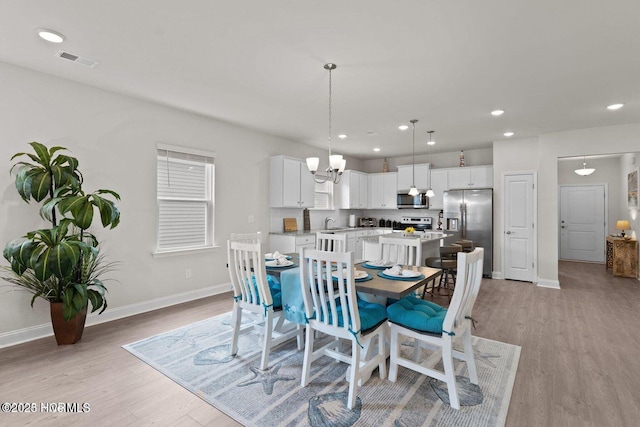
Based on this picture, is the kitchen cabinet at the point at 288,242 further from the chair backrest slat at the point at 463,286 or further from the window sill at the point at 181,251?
the chair backrest slat at the point at 463,286

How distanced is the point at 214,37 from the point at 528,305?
4.83 meters

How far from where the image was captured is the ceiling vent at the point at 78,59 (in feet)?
9.01

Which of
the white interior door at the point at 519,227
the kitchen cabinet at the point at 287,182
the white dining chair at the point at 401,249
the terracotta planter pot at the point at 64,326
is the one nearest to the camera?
the terracotta planter pot at the point at 64,326

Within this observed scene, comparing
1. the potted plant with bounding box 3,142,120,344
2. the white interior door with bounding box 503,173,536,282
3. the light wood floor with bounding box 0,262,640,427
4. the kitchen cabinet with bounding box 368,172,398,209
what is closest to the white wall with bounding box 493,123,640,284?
the white interior door with bounding box 503,173,536,282

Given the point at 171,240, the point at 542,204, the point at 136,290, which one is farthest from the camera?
the point at 542,204

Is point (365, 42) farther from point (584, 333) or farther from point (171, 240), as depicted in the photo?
point (584, 333)

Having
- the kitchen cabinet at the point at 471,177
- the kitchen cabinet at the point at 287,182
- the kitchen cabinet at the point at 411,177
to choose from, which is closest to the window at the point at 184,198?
the kitchen cabinet at the point at 287,182

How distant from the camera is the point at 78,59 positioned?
2.84 metres

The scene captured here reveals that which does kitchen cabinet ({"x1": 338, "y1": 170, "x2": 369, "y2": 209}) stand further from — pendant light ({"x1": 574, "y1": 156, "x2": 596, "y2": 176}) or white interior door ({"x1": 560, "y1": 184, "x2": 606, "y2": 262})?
white interior door ({"x1": 560, "y1": 184, "x2": 606, "y2": 262})

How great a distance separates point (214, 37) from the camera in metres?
2.46

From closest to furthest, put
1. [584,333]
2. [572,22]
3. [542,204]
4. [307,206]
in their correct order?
[572,22], [584,333], [542,204], [307,206]

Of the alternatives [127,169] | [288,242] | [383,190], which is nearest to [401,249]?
[288,242]

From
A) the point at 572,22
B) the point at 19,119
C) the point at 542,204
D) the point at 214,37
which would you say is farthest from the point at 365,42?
the point at 542,204

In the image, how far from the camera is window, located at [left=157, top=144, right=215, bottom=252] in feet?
13.6
